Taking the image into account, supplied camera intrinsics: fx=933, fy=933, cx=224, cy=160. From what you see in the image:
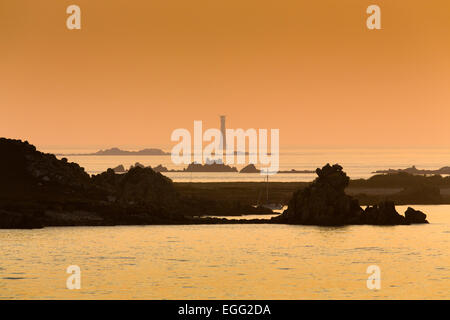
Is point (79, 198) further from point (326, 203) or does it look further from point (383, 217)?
point (383, 217)

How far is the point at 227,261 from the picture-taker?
10688 centimetres

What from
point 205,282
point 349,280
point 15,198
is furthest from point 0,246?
point 349,280

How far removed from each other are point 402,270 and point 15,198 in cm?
7545

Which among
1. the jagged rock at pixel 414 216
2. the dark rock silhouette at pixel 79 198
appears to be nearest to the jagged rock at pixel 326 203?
the jagged rock at pixel 414 216

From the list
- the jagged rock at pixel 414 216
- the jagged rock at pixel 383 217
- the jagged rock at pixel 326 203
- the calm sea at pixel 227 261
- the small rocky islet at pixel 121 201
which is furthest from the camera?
the jagged rock at pixel 414 216

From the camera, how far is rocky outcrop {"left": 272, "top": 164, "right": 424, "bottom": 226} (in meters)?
140

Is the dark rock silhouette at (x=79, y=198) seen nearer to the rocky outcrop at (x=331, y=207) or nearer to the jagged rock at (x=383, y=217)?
the rocky outcrop at (x=331, y=207)

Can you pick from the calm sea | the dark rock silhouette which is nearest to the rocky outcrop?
the calm sea

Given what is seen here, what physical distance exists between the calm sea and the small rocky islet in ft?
7.98

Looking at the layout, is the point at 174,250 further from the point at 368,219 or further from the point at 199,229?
the point at 368,219

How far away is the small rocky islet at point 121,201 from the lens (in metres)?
144

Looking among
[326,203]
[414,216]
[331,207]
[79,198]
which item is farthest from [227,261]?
[414,216]

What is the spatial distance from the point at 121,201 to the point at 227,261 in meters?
55.9

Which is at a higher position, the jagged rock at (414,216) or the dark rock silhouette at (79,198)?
the dark rock silhouette at (79,198)
